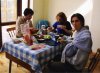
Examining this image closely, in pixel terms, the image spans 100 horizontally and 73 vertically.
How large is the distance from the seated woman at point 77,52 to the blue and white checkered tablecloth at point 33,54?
158 mm

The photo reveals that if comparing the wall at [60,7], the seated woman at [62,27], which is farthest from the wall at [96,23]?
the seated woman at [62,27]

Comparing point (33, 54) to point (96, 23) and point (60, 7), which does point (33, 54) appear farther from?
point (60, 7)

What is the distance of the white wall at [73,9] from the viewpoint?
3473 mm

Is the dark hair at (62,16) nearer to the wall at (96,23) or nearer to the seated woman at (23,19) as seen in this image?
the seated woman at (23,19)

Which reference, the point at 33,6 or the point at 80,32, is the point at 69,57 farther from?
the point at 33,6

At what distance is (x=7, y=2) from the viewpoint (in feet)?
12.5

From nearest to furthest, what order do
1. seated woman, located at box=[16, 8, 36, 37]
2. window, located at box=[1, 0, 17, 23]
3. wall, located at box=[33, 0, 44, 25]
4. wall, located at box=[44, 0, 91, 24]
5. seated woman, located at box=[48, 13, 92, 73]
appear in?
seated woman, located at box=[48, 13, 92, 73], seated woman, located at box=[16, 8, 36, 37], window, located at box=[1, 0, 17, 23], wall, located at box=[44, 0, 91, 24], wall, located at box=[33, 0, 44, 25]

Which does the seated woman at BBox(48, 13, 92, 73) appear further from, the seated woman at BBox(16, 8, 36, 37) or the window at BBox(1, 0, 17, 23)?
the window at BBox(1, 0, 17, 23)

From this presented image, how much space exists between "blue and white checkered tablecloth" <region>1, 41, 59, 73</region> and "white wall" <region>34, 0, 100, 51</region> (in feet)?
5.31

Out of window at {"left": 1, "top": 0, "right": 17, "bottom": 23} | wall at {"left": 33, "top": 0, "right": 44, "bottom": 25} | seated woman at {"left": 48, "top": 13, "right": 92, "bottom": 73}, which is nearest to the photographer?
seated woman at {"left": 48, "top": 13, "right": 92, "bottom": 73}

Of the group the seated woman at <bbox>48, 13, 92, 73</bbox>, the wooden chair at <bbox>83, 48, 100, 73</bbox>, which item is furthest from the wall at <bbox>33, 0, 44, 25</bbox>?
the wooden chair at <bbox>83, 48, 100, 73</bbox>

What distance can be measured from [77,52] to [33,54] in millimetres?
515

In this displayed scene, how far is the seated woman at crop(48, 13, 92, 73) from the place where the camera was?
1856 mm

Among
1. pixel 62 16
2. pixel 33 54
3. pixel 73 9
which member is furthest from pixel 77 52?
pixel 73 9
